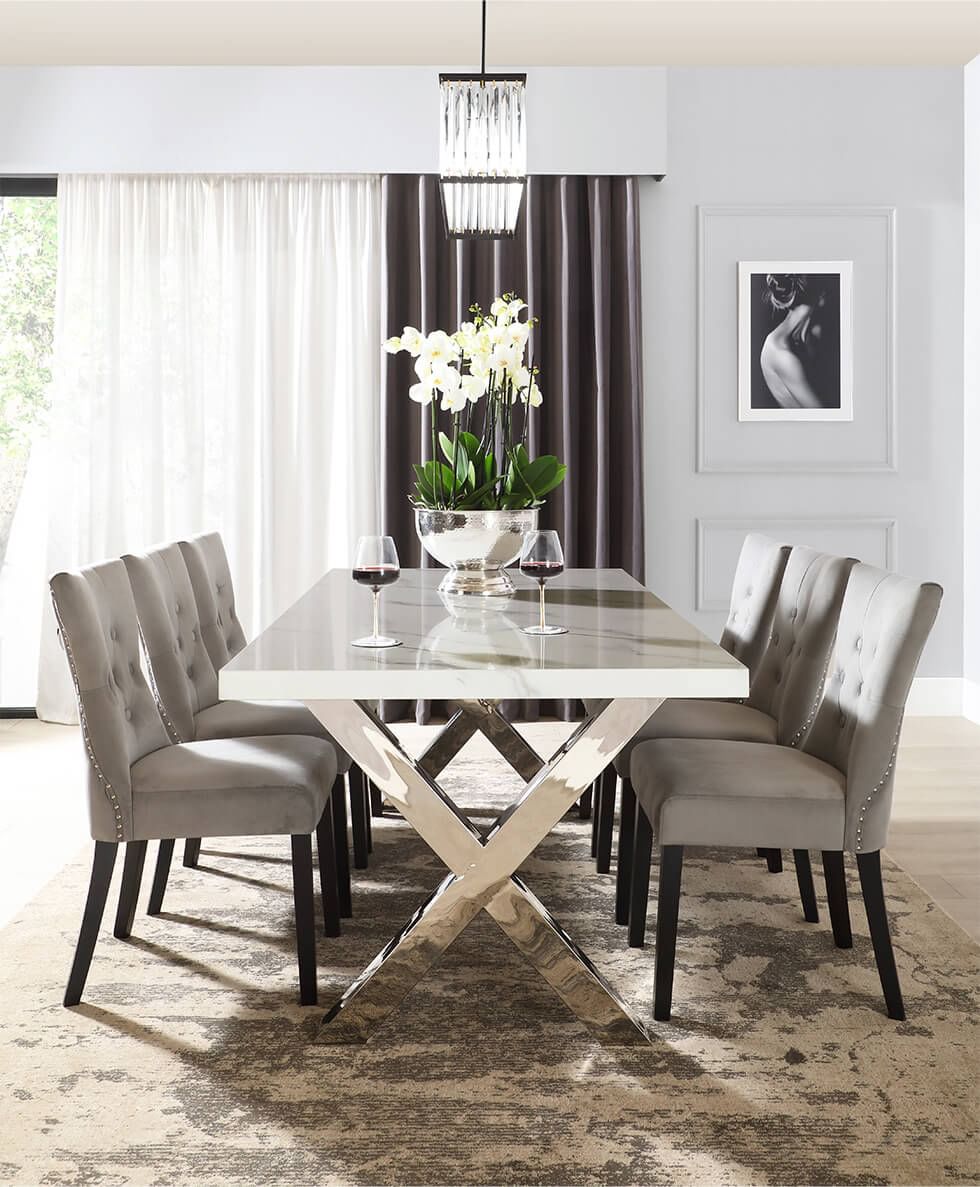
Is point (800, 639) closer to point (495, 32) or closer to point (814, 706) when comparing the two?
point (814, 706)

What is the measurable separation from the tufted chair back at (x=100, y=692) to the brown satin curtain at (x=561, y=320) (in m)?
2.66

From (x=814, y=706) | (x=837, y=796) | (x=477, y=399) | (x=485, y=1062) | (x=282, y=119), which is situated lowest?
(x=485, y=1062)

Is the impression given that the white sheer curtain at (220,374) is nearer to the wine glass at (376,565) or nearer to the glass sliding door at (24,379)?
the glass sliding door at (24,379)

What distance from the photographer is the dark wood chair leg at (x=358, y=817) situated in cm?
325

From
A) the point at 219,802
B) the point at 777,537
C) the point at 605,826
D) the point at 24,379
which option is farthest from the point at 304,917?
the point at 24,379

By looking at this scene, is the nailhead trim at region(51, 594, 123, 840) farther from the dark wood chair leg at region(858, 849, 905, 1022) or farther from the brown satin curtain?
the brown satin curtain

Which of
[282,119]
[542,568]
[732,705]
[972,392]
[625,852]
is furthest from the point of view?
[972,392]

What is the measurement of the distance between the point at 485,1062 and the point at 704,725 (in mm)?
1171

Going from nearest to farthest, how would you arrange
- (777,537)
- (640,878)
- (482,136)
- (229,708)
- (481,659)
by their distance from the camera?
(481,659)
(640,878)
(482,136)
(229,708)
(777,537)

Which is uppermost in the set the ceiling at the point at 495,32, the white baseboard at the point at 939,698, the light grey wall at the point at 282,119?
the ceiling at the point at 495,32

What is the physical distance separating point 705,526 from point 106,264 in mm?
2853

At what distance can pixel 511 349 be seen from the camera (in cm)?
287

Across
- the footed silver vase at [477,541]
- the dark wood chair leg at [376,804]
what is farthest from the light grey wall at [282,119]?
the dark wood chair leg at [376,804]

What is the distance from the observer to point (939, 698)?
5.32m
